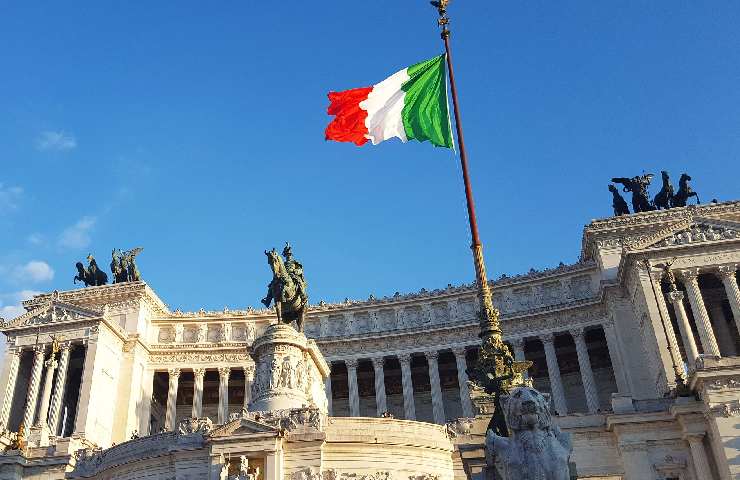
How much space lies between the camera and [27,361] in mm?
61719

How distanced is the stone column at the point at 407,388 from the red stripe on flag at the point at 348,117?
38.5 meters

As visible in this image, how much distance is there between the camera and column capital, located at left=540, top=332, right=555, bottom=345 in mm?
62562

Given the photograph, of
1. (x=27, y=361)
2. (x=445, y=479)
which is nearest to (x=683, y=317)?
(x=445, y=479)

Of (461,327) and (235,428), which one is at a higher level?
(461,327)

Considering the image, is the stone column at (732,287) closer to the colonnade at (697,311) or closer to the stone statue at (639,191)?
the colonnade at (697,311)

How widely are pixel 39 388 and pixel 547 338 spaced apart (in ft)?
136

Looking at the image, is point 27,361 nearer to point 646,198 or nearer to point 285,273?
point 285,273

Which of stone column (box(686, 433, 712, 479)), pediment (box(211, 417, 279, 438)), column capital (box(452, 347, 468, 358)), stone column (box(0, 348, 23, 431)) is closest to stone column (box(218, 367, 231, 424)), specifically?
stone column (box(0, 348, 23, 431))

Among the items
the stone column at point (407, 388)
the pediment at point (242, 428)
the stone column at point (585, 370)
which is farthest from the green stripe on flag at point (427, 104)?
the stone column at point (407, 388)

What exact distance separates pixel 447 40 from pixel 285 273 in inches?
569

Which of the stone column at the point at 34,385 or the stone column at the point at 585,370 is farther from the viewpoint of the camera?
the stone column at the point at 585,370

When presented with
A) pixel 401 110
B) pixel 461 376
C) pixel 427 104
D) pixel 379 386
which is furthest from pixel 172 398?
pixel 427 104

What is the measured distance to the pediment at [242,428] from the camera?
1035 inches

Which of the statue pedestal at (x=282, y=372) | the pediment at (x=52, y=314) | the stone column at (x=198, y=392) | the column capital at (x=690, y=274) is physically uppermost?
the pediment at (x=52, y=314)
